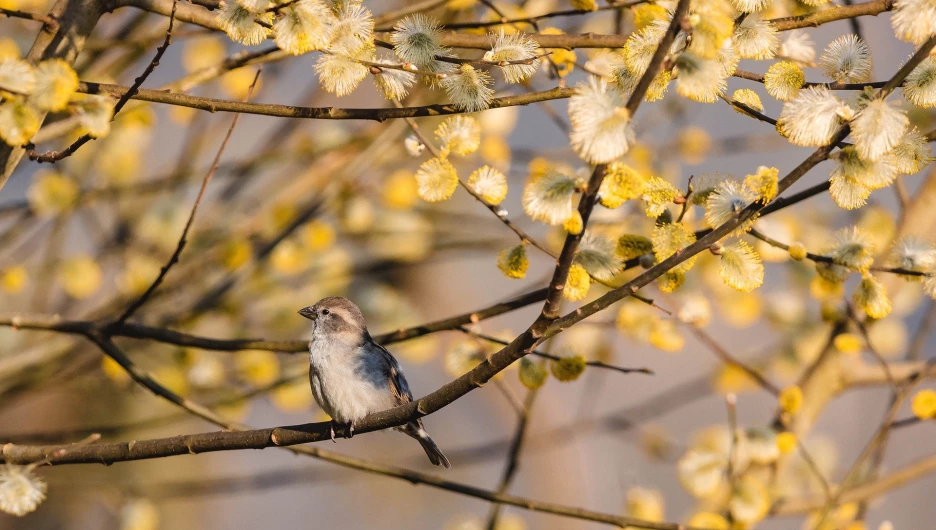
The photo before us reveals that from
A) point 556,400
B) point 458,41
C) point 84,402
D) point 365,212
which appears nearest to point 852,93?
point 458,41

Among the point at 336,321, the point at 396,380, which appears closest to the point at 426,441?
the point at 396,380

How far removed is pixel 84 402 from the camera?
6461 millimetres

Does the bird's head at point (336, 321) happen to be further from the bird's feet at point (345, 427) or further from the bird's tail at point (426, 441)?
the bird's feet at point (345, 427)

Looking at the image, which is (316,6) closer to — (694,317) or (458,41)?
(458,41)

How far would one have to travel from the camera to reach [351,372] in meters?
3.16

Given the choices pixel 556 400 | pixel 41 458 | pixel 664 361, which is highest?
pixel 664 361

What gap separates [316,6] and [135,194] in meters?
2.60

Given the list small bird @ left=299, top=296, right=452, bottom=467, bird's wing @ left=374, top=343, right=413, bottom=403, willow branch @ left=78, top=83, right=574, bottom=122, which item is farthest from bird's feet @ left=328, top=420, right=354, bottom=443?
willow branch @ left=78, top=83, right=574, bottom=122

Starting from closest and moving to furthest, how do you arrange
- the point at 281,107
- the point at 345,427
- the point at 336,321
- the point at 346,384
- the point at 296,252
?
the point at 281,107 < the point at 345,427 < the point at 346,384 < the point at 336,321 < the point at 296,252

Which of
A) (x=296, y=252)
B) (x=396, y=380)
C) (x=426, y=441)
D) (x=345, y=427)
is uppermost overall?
(x=296, y=252)

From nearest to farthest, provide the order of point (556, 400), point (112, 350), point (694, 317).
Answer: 1. point (112, 350)
2. point (694, 317)
3. point (556, 400)

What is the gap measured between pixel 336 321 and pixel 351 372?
340 millimetres

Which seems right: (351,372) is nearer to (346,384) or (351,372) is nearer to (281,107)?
(346,384)

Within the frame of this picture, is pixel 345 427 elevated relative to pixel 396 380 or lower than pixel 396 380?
lower
